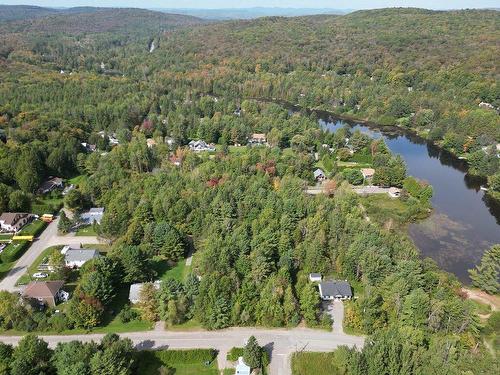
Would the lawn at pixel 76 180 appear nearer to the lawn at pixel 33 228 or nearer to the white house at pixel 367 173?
the lawn at pixel 33 228

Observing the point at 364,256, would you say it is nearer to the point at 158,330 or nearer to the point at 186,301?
the point at 186,301

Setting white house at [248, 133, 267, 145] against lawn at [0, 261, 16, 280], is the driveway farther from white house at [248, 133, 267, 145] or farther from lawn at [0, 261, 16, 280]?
white house at [248, 133, 267, 145]

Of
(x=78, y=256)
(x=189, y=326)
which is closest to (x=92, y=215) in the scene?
(x=78, y=256)

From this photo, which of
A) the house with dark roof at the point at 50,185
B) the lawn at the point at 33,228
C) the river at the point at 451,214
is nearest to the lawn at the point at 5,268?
the lawn at the point at 33,228

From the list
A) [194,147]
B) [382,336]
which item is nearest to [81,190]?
[194,147]

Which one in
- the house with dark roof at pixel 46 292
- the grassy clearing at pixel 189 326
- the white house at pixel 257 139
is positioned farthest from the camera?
the white house at pixel 257 139

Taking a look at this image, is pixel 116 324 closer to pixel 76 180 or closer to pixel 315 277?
pixel 315 277
